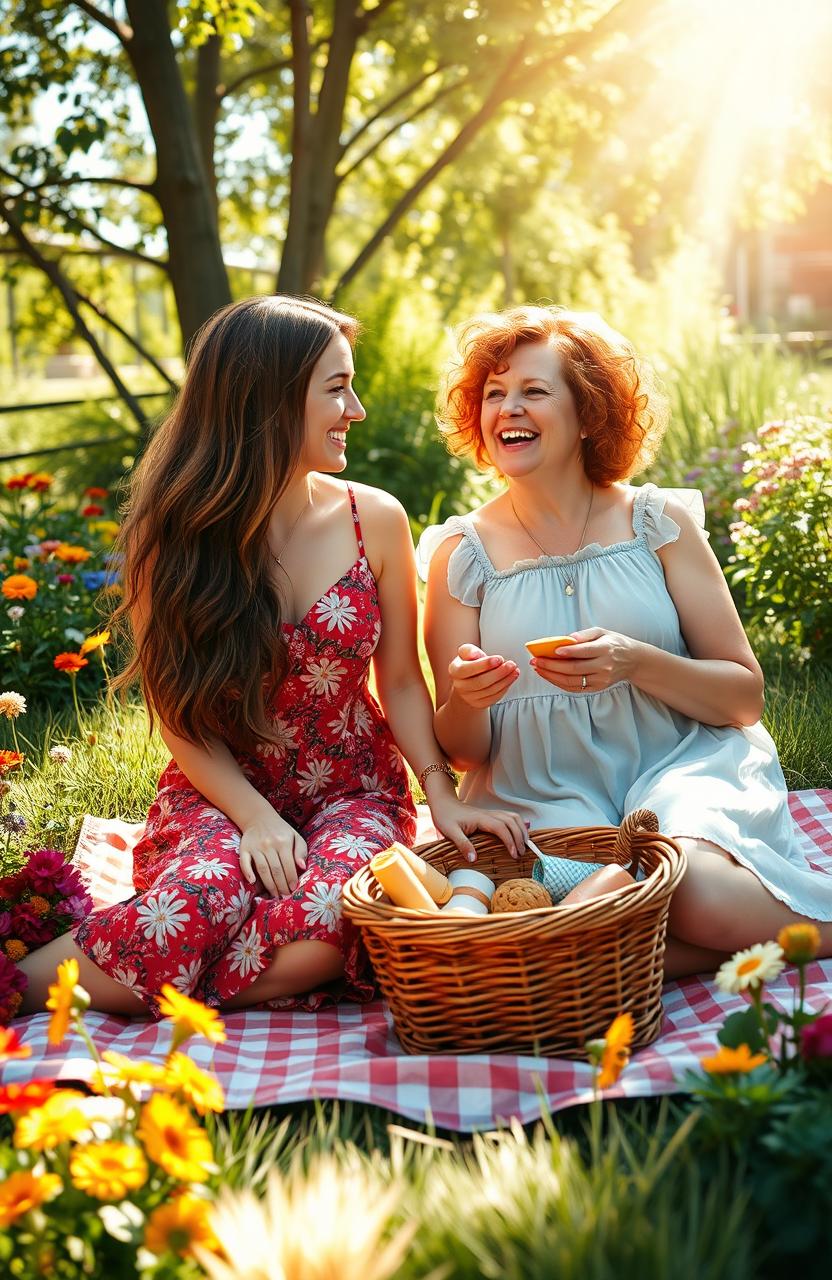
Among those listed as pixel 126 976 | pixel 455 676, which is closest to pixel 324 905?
pixel 126 976

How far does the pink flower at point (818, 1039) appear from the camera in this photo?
1.79 m

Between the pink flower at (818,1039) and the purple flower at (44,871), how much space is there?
171 centimetres

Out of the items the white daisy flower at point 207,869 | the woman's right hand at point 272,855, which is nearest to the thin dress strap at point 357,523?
the woman's right hand at point 272,855

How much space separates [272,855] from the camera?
280 centimetres

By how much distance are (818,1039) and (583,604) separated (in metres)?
1.45

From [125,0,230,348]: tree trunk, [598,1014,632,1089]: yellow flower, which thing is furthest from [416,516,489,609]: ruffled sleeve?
[125,0,230,348]: tree trunk

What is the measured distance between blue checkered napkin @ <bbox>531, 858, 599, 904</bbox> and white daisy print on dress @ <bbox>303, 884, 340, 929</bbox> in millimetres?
418

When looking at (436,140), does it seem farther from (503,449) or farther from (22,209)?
(503,449)

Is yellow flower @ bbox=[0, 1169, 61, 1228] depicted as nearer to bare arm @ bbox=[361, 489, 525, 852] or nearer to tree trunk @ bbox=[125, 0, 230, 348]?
bare arm @ bbox=[361, 489, 525, 852]

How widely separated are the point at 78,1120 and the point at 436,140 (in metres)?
13.0

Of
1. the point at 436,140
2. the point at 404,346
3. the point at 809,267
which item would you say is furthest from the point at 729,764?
the point at 809,267

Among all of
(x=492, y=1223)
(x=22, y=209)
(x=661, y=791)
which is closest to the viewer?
(x=492, y=1223)

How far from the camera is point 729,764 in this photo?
2930mm

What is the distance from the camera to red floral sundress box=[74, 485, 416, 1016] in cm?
265
